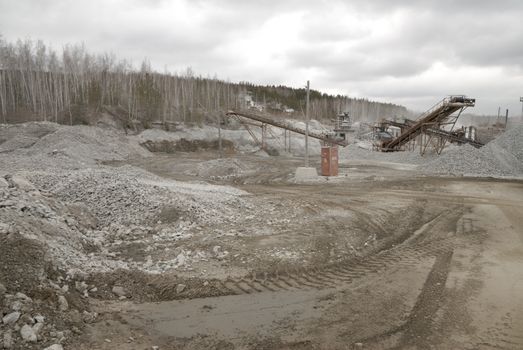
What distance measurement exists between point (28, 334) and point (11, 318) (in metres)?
0.36

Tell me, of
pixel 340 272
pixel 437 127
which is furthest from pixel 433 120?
pixel 340 272

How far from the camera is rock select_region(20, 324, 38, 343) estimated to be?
200 inches

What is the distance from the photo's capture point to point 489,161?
27.0 metres

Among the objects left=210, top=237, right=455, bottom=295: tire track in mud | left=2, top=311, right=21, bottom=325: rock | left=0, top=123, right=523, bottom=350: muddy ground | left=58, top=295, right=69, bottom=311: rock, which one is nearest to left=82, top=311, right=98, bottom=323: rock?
left=0, top=123, right=523, bottom=350: muddy ground

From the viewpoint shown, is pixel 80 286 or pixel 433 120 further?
pixel 433 120

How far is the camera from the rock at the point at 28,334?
508cm

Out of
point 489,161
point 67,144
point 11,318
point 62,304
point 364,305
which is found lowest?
point 364,305

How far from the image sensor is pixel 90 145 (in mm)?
A: 38562

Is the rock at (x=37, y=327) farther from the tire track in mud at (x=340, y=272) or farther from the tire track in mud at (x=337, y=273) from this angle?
the tire track in mud at (x=337, y=273)

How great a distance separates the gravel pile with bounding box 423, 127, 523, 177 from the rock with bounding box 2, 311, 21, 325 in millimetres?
26864

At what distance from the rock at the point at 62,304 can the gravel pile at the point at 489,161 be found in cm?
2606

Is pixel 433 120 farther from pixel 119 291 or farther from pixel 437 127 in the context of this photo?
pixel 119 291

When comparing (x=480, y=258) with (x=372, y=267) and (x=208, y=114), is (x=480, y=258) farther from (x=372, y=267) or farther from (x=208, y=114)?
(x=208, y=114)

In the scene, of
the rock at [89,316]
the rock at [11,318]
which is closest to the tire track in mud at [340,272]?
the rock at [89,316]
